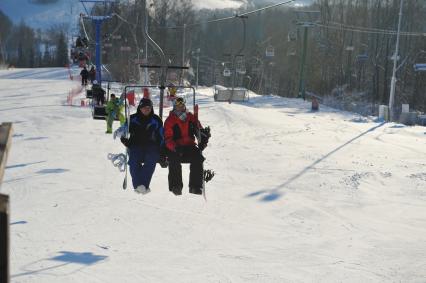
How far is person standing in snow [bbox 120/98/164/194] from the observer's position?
6.85 m

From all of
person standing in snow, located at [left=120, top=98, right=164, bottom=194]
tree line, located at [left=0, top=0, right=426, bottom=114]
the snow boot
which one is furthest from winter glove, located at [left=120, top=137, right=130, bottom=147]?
tree line, located at [left=0, top=0, right=426, bottom=114]

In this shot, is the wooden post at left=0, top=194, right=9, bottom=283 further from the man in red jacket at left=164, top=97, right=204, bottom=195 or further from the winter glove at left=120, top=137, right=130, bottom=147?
the man in red jacket at left=164, top=97, right=204, bottom=195

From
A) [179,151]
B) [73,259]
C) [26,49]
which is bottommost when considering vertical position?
[73,259]

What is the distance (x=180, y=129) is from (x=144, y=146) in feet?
1.95

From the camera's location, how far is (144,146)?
6.89 metres

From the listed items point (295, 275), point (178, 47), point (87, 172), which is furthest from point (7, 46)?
point (295, 275)

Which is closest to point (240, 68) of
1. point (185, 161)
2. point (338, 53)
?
point (185, 161)

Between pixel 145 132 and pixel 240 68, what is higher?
pixel 240 68

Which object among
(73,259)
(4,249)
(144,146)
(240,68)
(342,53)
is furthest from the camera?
(342,53)

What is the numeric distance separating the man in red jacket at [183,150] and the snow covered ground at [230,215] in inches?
52.9

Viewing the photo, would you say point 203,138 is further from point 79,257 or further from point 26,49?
point 26,49

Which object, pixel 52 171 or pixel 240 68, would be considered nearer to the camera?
pixel 52 171

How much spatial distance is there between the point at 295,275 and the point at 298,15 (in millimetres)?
27960

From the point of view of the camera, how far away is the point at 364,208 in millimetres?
10414
